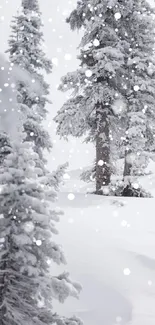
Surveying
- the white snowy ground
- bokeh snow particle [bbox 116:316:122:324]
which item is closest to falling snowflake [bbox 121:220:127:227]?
the white snowy ground

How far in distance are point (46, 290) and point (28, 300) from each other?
0.18 metres

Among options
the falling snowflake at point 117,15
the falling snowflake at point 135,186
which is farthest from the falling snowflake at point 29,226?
the falling snowflake at point 117,15

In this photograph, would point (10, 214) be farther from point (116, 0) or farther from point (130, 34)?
point (130, 34)

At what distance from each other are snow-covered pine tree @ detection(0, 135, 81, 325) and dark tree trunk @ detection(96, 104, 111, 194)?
10.7 meters

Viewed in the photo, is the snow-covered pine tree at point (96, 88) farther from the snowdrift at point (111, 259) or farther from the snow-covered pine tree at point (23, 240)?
the snow-covered pine tree at point (23, 240)

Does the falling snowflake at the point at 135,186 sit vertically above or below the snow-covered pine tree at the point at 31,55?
below

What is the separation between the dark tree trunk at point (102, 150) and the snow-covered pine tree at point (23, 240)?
10.7m

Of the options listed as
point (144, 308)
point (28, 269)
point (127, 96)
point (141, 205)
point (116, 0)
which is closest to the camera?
point (28, 269)

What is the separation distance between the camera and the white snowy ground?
19.1ft

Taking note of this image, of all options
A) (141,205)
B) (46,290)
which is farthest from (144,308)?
(141,205)

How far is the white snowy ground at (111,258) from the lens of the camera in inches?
230

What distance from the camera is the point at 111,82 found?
14.6m

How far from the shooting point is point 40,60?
19641 millimetres

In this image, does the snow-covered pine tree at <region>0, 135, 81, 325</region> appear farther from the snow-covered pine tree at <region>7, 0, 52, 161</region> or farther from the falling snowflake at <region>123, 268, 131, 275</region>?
the snow-covered pine tree at <region>7, 0, 52, 161</region>
